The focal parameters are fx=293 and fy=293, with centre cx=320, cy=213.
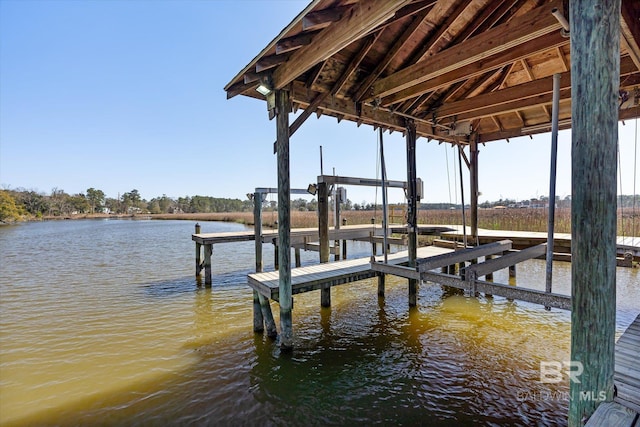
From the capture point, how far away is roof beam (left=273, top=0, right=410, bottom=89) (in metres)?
2.78

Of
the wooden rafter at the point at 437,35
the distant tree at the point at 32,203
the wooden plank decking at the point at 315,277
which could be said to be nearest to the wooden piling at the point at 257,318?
the wooden plank decking at the point at 315,277

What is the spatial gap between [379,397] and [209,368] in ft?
8.04

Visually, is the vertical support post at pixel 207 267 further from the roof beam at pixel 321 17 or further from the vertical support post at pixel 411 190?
the roof beam at pixel 321 17

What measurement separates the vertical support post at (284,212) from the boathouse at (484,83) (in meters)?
0.02

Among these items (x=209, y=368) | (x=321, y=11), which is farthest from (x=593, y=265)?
(x=209, y=368)

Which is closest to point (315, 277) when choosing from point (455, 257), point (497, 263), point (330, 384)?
point (330, 384)

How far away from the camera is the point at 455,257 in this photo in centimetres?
506

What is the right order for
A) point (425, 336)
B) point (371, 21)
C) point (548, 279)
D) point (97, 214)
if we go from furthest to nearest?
point (97, 214) → point (425, 336) → point (548, 279) → point (371, 21)

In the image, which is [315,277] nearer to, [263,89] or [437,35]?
[263,89]

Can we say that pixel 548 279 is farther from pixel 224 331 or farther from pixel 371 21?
pixel 224 331

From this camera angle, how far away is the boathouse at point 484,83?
169 cm

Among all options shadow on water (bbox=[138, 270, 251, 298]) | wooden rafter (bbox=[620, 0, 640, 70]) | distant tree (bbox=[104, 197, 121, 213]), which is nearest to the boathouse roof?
wooden rafter (bbox=[620, 0, 640, 70])

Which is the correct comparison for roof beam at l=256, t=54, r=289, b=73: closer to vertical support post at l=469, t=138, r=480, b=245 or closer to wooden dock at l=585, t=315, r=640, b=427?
wooden dock at l=585, t=315, r=640, b=427

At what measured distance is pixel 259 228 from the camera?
825cm
